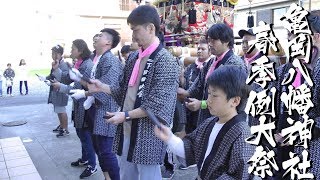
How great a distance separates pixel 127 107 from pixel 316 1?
39.7 ft

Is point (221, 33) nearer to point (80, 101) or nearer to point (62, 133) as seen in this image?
point (80, 101)

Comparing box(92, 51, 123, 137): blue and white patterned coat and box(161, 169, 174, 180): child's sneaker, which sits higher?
box(92, 51, 123, 137): blue and white patterned coat

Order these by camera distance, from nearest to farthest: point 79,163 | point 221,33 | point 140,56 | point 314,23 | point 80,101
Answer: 1. point 314,23
2. point 140,56
3. point 221,33
4. point 80,101
5. point 79,163

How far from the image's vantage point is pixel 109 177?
12.2 feet

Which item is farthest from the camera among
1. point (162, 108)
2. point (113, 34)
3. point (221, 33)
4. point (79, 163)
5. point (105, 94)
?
point (79, 163)

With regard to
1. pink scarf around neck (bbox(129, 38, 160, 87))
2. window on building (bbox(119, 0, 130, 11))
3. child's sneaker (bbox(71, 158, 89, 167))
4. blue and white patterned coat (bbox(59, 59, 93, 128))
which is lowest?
child's sneaker (bbox(71, 158, 89, 167))

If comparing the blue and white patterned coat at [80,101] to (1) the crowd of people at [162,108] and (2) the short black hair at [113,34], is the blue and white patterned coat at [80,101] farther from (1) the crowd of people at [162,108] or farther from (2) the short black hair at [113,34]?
(2) the short black hair at [113,34]

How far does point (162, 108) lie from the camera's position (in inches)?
98.5

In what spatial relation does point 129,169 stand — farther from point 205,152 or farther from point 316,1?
point 316,1

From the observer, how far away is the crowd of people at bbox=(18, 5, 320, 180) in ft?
6.02

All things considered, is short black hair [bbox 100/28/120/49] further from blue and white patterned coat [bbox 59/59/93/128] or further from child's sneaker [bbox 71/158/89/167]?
child's sneaker [bbox 71/158/89/167]

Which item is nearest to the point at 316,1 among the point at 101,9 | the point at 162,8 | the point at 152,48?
the point at 162,8

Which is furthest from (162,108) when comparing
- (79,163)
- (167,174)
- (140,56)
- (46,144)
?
(46,144)

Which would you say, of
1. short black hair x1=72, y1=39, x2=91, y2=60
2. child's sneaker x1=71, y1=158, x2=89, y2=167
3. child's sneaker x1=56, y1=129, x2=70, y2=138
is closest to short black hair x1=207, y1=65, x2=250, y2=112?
short black hair x1=72, y1=39, x2=91, y2=60
